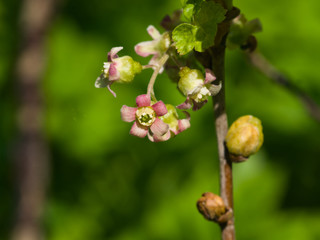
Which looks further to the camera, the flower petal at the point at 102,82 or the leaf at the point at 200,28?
the flower petal at the point at 102,82

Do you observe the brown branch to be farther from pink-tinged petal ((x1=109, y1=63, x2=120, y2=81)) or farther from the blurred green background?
the blurred green background

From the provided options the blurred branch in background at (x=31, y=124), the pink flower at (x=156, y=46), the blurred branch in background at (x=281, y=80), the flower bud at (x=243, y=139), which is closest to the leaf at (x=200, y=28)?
the pink flower at (x=156, y=46)

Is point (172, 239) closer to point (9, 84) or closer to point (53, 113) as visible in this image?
point (53, 113)

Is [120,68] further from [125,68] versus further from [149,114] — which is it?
[149,114]

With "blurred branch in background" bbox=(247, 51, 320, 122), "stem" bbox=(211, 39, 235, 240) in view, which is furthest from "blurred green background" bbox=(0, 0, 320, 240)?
"stem" bbox=(211, 39, 235, 240)

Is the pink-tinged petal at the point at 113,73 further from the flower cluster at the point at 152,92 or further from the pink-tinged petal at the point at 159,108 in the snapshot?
the pink-tinged petal at the point at 159,108

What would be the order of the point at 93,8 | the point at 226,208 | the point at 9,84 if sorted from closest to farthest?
the point at 226,208, the point at 93,8, the point at 9,84

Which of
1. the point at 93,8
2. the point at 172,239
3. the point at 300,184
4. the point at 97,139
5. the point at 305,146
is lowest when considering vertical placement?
the point at 172,239

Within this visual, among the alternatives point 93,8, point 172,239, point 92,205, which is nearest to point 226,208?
point 172,239

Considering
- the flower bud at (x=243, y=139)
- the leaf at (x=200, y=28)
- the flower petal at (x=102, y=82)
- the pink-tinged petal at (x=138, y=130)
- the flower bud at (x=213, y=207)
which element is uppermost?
the flower petal at (x=102, y=82)
